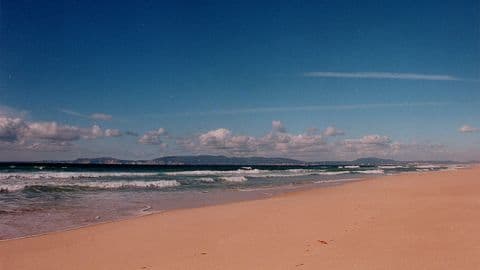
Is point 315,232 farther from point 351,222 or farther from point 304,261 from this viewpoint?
point 304,261

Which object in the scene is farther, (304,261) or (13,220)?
(13,220)

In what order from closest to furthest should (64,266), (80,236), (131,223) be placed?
(64,266) < (80,236) < (131,223)

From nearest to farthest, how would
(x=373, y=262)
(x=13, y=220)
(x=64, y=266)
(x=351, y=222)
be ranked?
(x=373, y=262) < (x=64, y=266) < (x=351, y=222) < (x=13, y=220)

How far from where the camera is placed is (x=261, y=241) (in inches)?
287

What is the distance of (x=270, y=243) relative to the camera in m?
7.06

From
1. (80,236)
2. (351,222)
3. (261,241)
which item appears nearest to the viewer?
(261,241)

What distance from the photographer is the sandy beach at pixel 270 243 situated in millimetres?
5734

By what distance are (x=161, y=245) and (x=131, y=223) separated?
3124 mm

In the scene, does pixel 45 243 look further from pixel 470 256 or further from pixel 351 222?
pixel 470 256

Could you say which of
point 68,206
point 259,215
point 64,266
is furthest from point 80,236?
point 68,206

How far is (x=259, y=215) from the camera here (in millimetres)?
11148

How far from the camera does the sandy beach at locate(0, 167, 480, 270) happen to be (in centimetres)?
573

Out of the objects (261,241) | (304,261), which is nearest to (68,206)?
(261,241)

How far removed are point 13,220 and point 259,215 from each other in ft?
21.2
